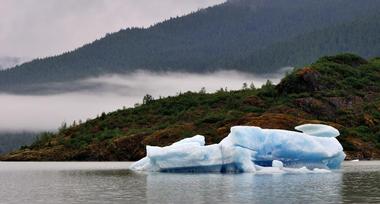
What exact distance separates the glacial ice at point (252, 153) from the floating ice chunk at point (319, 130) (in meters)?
0.17

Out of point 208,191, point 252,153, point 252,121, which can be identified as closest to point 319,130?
point 252,153

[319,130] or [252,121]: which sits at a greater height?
[252,121]

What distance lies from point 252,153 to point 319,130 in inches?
438

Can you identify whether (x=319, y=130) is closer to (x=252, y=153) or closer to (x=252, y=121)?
(x=252, y=153)

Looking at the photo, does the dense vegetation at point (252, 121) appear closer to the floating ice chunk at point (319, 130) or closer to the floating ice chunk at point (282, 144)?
the floating ice chunk at point (319, 130)

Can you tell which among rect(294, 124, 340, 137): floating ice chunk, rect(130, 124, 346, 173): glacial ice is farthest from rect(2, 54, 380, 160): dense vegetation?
rect(130, 124, 346, 173): glacial ice

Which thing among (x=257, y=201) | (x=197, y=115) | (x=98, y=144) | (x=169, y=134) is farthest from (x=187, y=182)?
(x=197, y=115)

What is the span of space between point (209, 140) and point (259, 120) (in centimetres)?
1151

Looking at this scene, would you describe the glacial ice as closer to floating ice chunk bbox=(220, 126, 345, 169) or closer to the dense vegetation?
floating ice chunk bbox=(220, 126, 345, 169)

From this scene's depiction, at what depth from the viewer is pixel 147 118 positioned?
199 metres

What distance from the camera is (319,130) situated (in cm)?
8419

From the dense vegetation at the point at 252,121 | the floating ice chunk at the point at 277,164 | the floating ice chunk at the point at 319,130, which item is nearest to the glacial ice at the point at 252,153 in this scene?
the floating ice chunk at the point at 277,164

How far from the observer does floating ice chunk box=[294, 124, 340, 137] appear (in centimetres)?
8338

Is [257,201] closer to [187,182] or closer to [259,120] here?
[187,182]
